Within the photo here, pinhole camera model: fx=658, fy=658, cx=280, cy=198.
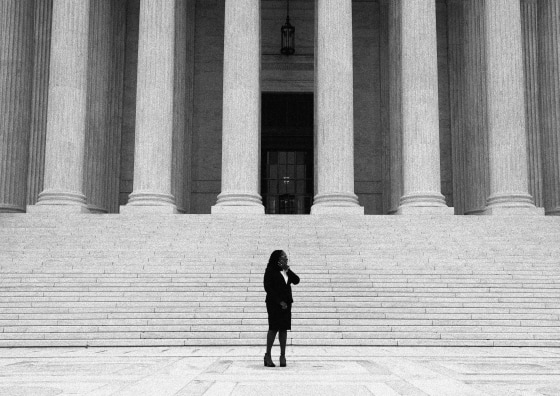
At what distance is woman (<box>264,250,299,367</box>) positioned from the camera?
52.4 ft

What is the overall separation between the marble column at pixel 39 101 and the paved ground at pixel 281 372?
92.8 feet

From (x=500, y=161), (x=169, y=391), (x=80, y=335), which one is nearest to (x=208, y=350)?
(x=80, y=335)

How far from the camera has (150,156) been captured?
4016 centimetres

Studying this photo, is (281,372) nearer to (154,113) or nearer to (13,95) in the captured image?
(154,113)

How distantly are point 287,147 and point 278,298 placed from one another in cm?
4015

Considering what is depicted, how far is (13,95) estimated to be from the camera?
43.9 meters

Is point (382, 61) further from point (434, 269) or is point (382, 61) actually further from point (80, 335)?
point (80, 335)

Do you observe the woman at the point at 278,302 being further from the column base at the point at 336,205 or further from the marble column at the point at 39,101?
the marble column at the point at 39,101

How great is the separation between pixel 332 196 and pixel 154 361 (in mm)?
24019

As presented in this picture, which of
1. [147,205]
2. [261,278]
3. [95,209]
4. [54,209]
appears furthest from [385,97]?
[261,278]

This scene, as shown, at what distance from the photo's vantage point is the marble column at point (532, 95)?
48.7 meters

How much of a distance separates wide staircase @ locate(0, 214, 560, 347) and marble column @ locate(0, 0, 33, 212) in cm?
833

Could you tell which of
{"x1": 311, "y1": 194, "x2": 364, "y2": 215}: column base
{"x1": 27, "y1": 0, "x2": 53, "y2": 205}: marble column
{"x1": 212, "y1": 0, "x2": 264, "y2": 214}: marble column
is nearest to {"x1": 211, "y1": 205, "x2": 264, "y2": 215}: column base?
{"x1": 212, "y1": 0, "x2": 264, "y2": 214}: marble column

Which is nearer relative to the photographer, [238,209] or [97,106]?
[238,209]
